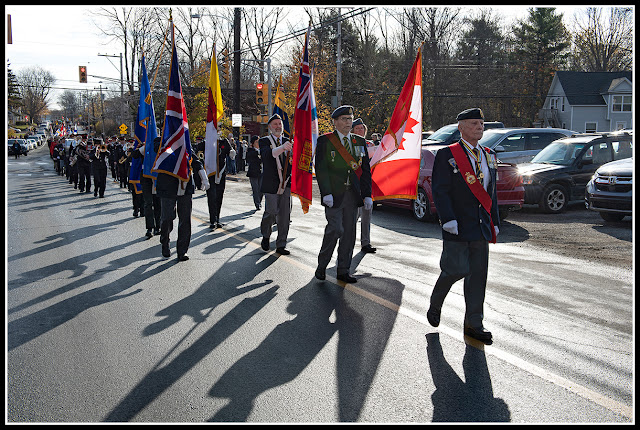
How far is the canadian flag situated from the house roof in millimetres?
49747

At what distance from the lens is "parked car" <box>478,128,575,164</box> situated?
17094 millimetres

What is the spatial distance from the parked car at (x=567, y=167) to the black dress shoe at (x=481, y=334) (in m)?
9.81

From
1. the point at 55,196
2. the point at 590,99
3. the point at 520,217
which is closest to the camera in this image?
the point at 520,217

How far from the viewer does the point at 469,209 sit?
536 cm

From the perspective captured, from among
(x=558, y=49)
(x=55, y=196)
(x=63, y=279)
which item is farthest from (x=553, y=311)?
(x=558, y=49)

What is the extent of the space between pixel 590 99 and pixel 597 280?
5076 centimetres

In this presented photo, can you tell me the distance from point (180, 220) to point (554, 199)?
30.3 ft

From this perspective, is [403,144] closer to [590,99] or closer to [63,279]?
[63,279]

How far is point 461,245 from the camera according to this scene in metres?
5.39

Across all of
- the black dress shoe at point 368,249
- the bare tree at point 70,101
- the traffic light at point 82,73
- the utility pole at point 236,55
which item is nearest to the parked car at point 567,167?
the black dress shoe at point 368,249

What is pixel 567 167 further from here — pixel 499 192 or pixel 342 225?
pixel 342 225

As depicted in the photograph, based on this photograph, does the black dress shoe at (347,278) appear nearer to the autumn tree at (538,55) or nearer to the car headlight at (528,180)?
the car headlight at (528,180)

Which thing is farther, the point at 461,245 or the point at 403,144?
the point at 403,144

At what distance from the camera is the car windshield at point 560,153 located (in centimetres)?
1533
